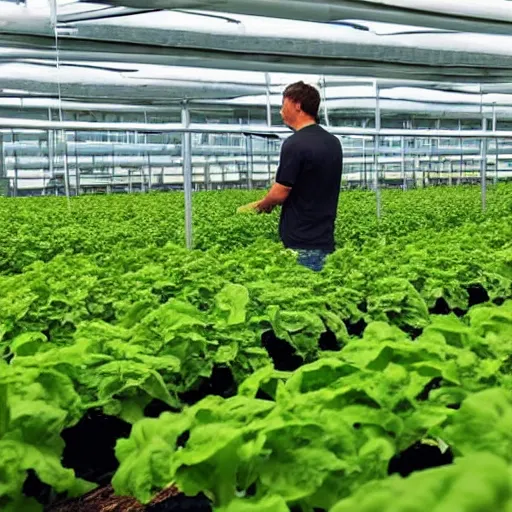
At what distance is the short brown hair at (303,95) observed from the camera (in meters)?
5.87

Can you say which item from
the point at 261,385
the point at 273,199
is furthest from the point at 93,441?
the point at 273,199

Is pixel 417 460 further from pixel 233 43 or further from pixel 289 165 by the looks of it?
pixel 233 43

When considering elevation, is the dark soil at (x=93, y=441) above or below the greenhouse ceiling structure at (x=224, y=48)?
below

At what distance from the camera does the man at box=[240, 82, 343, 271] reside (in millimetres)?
5898

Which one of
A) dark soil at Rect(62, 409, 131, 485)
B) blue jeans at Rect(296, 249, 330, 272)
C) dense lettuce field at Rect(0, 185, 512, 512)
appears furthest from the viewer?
blue jeans at Rect(296, 249, 330, 272)

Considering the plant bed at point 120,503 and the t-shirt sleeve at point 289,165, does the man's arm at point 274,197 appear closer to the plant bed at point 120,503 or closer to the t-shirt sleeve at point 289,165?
the t-shirt sleeve at point 289,165

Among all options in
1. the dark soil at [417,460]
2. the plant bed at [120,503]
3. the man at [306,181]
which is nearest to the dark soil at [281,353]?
the plant bed at [120,503]

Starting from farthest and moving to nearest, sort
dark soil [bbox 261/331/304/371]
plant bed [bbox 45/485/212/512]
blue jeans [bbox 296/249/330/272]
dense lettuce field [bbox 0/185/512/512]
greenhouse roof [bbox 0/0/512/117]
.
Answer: greenhouse roof [bbox 0/0/512/117] → blue jeans [bbox 296/249/330/272] → dark soil [bbox 261/331/304/371] → plant bed [bbox 45/485/212/512] → dense lettuce field [bbox 0/185/512/512]

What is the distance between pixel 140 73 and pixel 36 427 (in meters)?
10.3

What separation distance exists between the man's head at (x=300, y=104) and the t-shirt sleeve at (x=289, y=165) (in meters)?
0.19

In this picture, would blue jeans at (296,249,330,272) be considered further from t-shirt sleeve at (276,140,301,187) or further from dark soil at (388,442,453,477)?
dark soil at (388,442,453,477)

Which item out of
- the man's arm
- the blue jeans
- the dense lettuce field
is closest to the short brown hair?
the man's arm

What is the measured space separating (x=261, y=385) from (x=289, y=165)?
3.74 meters

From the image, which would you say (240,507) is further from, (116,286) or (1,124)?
(1,124)
